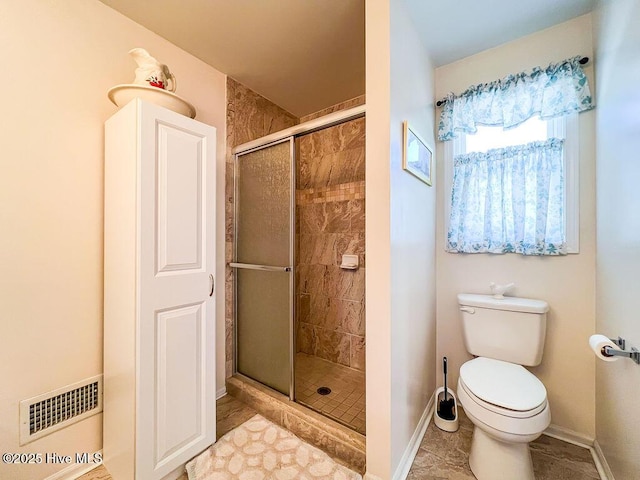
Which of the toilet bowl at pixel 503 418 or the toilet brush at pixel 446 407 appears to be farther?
the toilet brush at pixel 446 407

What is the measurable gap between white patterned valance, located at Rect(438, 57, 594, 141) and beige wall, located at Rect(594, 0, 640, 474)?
97 millimetres

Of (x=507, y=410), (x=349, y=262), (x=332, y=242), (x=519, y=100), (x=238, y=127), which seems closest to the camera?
(x=507, y=410)

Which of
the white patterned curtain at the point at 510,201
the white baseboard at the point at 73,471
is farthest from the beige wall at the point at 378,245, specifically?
the white baseboard at the point at 73,471

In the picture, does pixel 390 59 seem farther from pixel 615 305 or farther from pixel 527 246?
pixel 615 305

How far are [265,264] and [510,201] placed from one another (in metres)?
1.70

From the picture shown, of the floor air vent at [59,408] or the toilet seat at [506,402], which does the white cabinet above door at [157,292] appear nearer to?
the floor air vent at [59,408]

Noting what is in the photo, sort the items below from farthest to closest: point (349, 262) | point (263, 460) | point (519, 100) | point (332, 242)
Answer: point (332, 242) < point (349, 262) < point (519, 100) < point (263, 460)

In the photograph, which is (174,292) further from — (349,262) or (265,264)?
(349,262)

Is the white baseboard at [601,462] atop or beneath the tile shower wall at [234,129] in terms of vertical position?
beneath

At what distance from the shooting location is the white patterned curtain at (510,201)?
5.08 feet

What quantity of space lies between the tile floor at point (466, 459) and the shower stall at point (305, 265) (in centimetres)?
37

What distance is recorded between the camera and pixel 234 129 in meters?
2.15

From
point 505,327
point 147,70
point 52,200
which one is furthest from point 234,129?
point 505,327

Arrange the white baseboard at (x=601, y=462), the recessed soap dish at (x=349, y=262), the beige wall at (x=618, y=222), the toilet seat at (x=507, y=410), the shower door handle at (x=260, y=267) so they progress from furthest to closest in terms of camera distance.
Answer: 1. the recessed soap dish at (x=349, y=262)
2. the shower door handle at (x=260, y=267)
3. the white baseboard at (x=601, y=462)
4. the toilet seat at (x=507, y=410)
5. the beige wall at (x=618, y=222)
